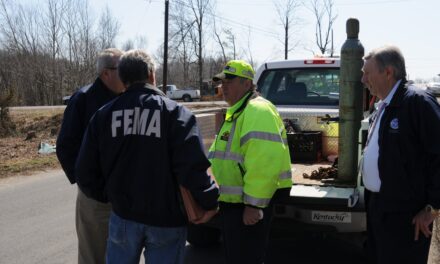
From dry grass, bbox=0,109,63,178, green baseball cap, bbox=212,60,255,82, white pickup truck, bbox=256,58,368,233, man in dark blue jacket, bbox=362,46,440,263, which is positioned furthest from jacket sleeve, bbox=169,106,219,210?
dry grass, bbox=0,109,63,178

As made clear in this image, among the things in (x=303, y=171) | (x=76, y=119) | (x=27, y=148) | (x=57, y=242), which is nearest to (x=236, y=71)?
(x=76, y=119)

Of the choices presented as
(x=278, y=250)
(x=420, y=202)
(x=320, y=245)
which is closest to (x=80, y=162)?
(x=420, y=202)

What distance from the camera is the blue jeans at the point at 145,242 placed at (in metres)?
2.65

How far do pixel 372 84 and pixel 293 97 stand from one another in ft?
11.2

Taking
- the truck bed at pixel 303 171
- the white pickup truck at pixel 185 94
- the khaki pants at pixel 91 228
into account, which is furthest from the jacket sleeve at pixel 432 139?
the white pickup truck at pixel 185 94

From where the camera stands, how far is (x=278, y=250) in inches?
208

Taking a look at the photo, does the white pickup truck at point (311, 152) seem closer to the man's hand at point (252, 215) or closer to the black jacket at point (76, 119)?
the man's hand at point (252, 215)

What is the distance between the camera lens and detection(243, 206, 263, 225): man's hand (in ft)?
9.93

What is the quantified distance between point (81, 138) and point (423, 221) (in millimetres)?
2259

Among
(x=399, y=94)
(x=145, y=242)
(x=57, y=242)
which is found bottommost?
(x=57, y=242)

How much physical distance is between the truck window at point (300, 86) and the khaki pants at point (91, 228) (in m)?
3.37

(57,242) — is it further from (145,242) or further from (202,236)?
(145,242)

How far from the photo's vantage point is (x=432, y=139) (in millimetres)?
2662

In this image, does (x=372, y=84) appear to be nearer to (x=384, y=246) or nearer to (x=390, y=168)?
Result: (x=390, y=168)
